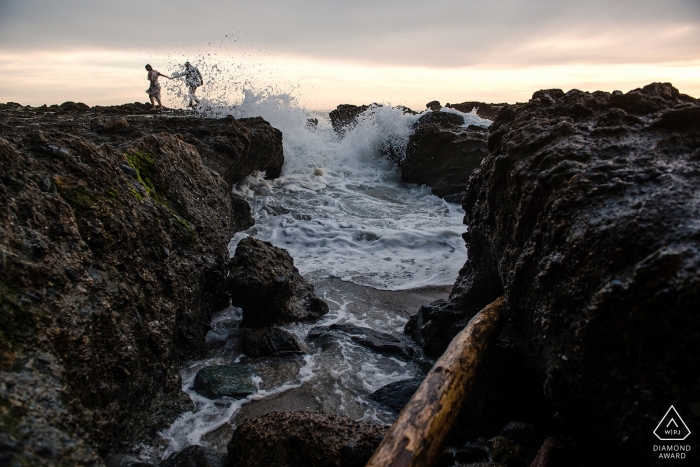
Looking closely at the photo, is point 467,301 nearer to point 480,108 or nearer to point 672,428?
point 672,428

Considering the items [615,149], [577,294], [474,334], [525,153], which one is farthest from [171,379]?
[615,149]

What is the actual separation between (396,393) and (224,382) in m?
1.27

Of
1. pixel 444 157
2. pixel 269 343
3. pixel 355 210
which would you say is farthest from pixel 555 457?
pixel 444 157

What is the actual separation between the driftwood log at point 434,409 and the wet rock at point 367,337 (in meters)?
1.51

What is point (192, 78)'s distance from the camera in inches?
510

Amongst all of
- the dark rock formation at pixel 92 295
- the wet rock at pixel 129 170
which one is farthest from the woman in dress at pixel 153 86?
the wet rock at pixel 129 170

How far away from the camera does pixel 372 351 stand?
3979 millimetres

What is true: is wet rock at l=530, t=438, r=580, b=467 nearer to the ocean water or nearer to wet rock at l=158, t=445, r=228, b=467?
the ocean water

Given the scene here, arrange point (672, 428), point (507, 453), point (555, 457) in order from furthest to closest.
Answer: point (507, 453)
point (555, 457)
point (672, 428)

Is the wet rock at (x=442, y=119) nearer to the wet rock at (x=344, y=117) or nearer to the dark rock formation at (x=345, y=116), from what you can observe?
the dark rock formation at (x=345, y=116)

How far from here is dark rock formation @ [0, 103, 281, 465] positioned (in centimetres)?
177

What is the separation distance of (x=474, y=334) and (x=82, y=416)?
2.00 metres

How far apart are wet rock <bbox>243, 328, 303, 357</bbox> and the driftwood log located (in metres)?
1.84

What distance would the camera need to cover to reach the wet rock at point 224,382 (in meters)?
3.15
